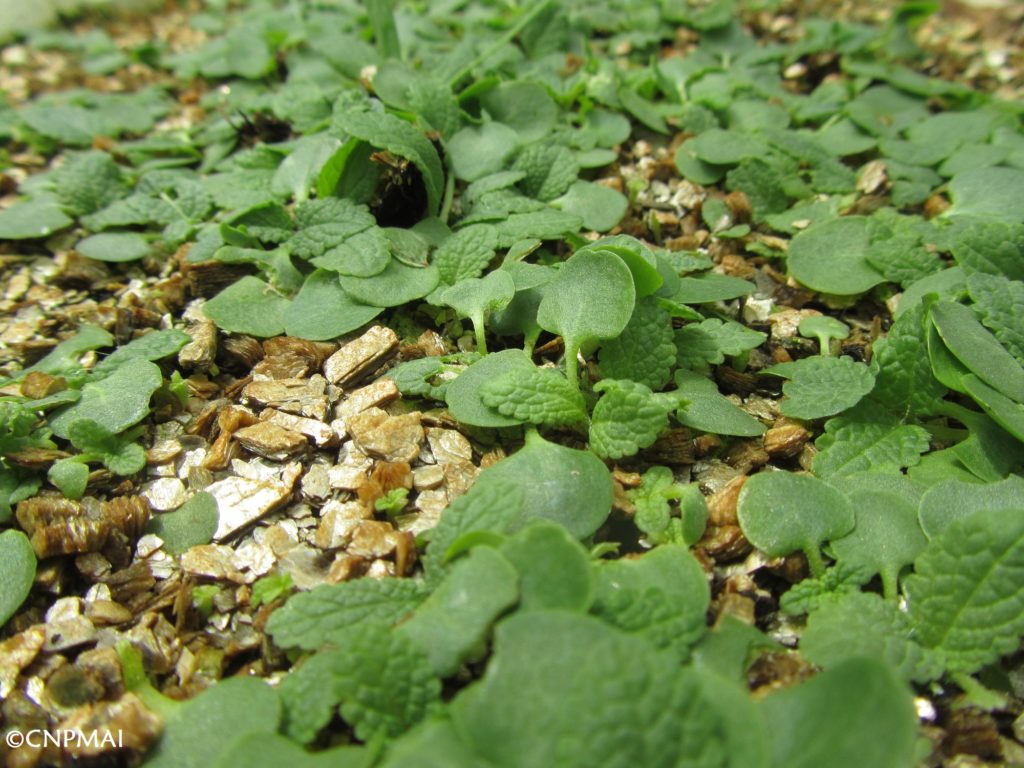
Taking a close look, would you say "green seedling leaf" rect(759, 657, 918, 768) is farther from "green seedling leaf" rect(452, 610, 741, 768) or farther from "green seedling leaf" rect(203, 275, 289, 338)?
"green seedling leaf" rect(203, 275, 289, 338)

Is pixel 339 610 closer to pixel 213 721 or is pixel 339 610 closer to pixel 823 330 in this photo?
pixel 213 721

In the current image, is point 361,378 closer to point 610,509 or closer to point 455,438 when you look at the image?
point 455,438

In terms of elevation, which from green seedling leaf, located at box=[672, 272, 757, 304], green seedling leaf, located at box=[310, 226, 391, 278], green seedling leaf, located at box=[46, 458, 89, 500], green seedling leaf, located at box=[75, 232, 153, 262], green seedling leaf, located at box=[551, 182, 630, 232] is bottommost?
green seedling leaf, located at box=[46, 458, 89, 500]

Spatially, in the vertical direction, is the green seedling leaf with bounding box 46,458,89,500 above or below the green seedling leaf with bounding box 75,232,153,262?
below

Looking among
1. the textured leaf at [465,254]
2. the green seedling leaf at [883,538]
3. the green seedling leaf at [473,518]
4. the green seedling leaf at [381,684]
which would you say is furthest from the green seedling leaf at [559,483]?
the textured leaf at [465,254]

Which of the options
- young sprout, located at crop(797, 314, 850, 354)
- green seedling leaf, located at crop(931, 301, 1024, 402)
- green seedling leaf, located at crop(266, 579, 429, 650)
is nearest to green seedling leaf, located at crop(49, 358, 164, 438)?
green seedling leaf, located at crop(266, 579, 429, 650)

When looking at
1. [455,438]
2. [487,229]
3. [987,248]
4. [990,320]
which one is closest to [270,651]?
[455,438]
